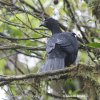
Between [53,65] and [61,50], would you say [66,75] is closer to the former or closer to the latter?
[53,65]

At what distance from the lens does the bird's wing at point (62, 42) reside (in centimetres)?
405

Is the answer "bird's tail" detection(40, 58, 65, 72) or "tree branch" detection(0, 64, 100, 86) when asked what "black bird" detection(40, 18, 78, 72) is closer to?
"bird's tail" detection(40, 58, 65, 72)

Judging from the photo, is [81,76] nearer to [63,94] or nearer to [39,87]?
[39,87]

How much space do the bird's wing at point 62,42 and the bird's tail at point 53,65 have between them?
0.54 ft

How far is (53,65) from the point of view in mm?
3758

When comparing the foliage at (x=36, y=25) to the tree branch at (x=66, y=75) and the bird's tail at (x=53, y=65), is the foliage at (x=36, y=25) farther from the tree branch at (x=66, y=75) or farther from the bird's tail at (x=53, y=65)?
the tree branch at (x=66, y=75)

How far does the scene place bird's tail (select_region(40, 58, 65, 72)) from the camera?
3636mm

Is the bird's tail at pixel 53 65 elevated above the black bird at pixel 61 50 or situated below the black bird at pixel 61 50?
below

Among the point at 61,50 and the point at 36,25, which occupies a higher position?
the point at 36,25

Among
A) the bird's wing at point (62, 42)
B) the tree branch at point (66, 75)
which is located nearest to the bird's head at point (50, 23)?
the bird's wing at point (62, 42)

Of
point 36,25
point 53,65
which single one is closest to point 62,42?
point 53,65

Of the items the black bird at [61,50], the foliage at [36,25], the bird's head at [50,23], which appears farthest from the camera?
the foliage at [36,25]

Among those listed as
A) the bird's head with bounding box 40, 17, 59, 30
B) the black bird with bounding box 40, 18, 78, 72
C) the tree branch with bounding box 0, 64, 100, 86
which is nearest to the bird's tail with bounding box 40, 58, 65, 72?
the black bird with bounding box 40, 18, 78, 72

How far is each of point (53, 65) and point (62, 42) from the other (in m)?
0.42
